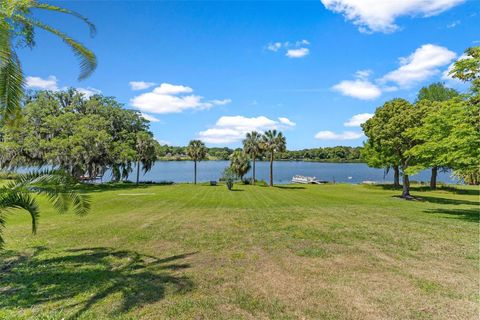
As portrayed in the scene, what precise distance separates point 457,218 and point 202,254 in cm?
1553

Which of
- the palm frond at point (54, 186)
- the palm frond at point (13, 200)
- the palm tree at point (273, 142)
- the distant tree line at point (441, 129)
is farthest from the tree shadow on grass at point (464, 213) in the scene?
the palm tree at point (273, 142)

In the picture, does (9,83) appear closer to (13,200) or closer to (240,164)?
(13,200)

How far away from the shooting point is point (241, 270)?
27.1 feet

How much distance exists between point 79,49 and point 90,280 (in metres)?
5.94

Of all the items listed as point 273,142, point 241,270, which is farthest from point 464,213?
point 273,142

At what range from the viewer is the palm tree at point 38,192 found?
23.6 ft

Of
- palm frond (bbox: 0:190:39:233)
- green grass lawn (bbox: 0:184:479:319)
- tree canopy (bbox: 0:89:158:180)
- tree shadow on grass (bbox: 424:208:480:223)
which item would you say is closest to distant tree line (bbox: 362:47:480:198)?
tree shadow on grass (bbox: 424:208:480:223)

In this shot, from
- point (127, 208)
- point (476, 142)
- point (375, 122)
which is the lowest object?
point (127, 208)

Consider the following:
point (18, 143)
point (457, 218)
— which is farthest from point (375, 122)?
point (18, 143)

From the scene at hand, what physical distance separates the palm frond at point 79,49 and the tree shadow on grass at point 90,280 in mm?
5308

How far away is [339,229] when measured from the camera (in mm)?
13773

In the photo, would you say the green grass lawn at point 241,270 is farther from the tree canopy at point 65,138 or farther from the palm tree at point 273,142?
the palm tree at point 273,142

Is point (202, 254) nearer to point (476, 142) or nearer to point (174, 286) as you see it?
point (174, 286)

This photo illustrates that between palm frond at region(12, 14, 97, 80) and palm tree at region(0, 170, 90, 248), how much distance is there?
2.81m
